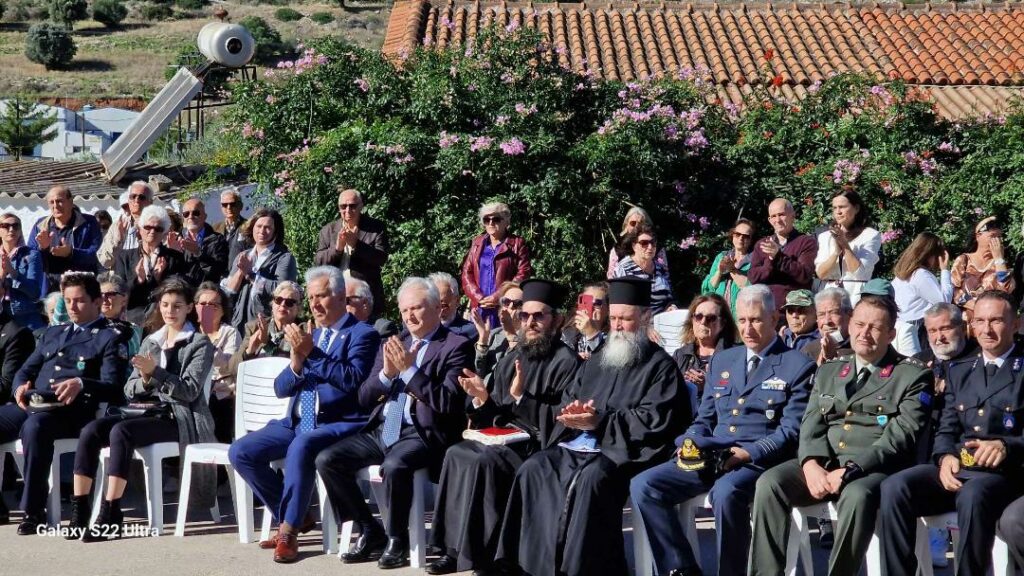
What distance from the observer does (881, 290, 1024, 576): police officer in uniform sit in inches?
221

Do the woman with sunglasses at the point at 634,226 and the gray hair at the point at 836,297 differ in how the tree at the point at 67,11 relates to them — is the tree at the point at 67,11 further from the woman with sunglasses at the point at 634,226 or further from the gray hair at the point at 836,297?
the gray hair at the point at 836,297

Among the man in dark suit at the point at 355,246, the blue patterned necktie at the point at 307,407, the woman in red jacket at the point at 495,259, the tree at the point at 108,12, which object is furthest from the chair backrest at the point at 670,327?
the tree at the point at 108,12

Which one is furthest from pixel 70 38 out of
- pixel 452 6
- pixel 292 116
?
pixel 292 116

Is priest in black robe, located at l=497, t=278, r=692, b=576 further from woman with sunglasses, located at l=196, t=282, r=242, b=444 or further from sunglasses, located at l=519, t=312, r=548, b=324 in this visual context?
woman with sunglasses, located at l=196, t=282, r=242, b=444

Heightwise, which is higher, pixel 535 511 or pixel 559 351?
pixel 559 351

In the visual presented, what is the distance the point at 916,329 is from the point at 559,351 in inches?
101

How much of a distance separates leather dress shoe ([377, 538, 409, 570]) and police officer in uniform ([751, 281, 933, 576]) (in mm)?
1924

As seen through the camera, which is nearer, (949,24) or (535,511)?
(535,511)

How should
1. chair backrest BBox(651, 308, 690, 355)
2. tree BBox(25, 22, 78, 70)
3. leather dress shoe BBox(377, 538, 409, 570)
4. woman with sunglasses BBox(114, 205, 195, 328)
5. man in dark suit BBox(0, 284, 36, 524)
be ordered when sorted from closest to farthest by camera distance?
leather dress shoe BBox(377, 538, 409, 570)
man in dark suit BBox(0, 284, 36, 524)
chair backrest BBox(651, 308, 690, 355)
woman with sunglasses BBox(114, 205, 195, 328)
tree BBox(25, 22, 78, 70)

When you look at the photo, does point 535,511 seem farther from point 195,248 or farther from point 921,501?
point 195,248

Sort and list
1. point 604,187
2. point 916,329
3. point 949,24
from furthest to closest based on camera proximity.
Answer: point 949,24
point 604,187
point 916,329

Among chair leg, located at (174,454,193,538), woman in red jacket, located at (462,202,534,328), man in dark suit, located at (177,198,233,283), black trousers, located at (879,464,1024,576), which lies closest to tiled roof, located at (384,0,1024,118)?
man in dark suit, located at (177,198,233,283)

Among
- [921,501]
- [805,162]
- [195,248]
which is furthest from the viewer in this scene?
[805,162]

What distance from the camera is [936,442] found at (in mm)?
5988
